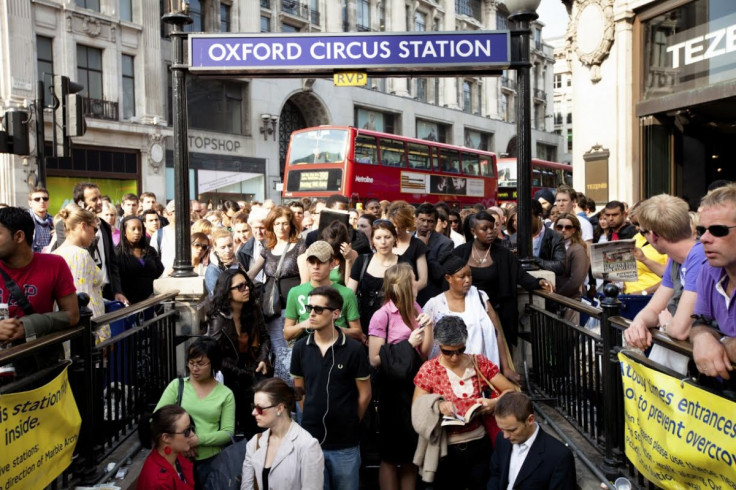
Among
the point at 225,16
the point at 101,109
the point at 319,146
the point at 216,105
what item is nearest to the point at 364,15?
the point at 225,16

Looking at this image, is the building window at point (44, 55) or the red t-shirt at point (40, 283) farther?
the building window at point (44, 55)

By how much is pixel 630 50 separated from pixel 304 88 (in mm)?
24495

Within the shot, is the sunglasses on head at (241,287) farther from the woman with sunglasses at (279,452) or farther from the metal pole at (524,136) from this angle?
the metal pole at (524,136)

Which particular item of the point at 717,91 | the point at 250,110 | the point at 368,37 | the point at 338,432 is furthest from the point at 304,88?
the point at 338,432

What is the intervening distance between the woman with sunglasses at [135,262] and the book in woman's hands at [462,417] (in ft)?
12.6

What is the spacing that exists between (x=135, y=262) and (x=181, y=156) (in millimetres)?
1249

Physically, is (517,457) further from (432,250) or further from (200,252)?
(200,252)

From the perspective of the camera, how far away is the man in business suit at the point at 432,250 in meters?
6.64

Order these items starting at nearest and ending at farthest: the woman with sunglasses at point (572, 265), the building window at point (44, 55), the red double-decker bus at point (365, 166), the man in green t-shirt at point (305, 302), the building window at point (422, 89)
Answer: the man in green t-shirt at point (305, 302) → the woman with sunglasses at point (572, 265) → the red double-decker bus at point (365, 166) → the building window at point (44, 55) → the building window at point (422, 89)

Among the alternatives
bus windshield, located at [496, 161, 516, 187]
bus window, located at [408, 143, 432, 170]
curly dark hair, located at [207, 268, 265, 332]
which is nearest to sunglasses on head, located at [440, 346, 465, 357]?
curly dark hair, located at [207, 268, 265, 332]

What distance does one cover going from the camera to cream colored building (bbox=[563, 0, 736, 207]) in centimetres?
1122

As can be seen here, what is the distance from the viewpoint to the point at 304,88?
3500cm

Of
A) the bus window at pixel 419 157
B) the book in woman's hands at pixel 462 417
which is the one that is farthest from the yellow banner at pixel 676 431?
the bus window at pixel 419 157

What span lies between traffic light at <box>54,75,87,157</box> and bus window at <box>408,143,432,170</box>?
15.7 meters
